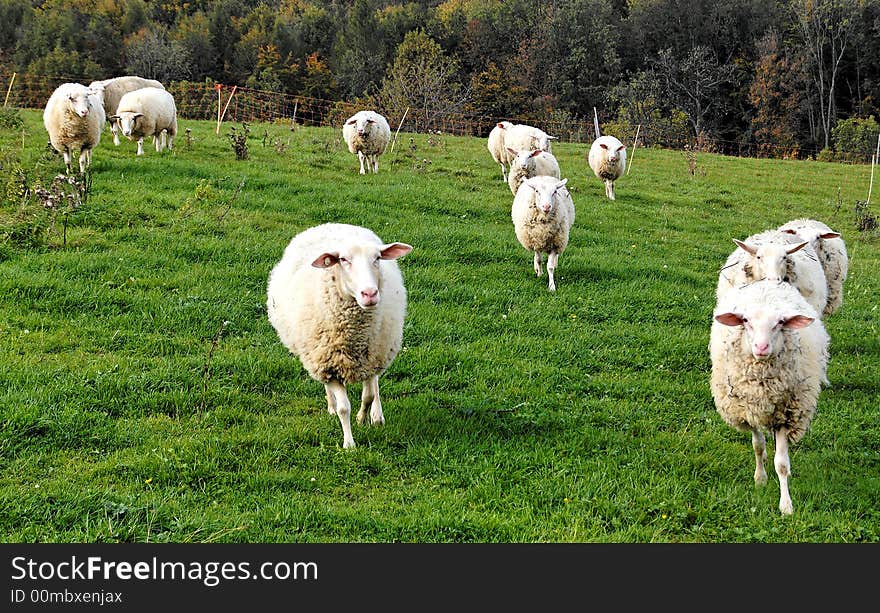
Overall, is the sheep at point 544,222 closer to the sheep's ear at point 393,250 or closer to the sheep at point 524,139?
the sheep's ear at point 393,250

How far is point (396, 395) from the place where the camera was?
696 cm

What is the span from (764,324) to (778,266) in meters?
2.25

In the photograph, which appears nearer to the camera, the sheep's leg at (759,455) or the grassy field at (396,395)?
the grassy field at (396,395)

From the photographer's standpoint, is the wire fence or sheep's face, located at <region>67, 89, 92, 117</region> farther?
the wire fence

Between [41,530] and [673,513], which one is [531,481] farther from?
[41,530]

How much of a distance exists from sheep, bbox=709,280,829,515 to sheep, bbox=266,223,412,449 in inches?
99.2

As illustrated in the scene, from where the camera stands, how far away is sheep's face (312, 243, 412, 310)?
5.63m

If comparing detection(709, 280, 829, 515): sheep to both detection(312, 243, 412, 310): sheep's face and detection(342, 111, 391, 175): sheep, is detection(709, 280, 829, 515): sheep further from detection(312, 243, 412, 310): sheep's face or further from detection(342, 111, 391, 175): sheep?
detection(342, 111, 391, 175): sheep

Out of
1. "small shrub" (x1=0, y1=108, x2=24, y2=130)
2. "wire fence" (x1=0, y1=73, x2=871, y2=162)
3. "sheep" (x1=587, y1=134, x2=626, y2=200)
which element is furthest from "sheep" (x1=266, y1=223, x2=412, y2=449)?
"wire fence" (x1=0, y1=73, x2=871, y2=162)

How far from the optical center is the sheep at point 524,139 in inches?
667

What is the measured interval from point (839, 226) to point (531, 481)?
1413 centimetres

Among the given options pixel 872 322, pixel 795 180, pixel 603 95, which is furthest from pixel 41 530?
pixel 603 95

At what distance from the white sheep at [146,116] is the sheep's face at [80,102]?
1610mm

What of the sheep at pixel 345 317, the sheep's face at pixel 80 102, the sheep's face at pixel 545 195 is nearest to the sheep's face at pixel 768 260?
the sheep at pixel 345 317
